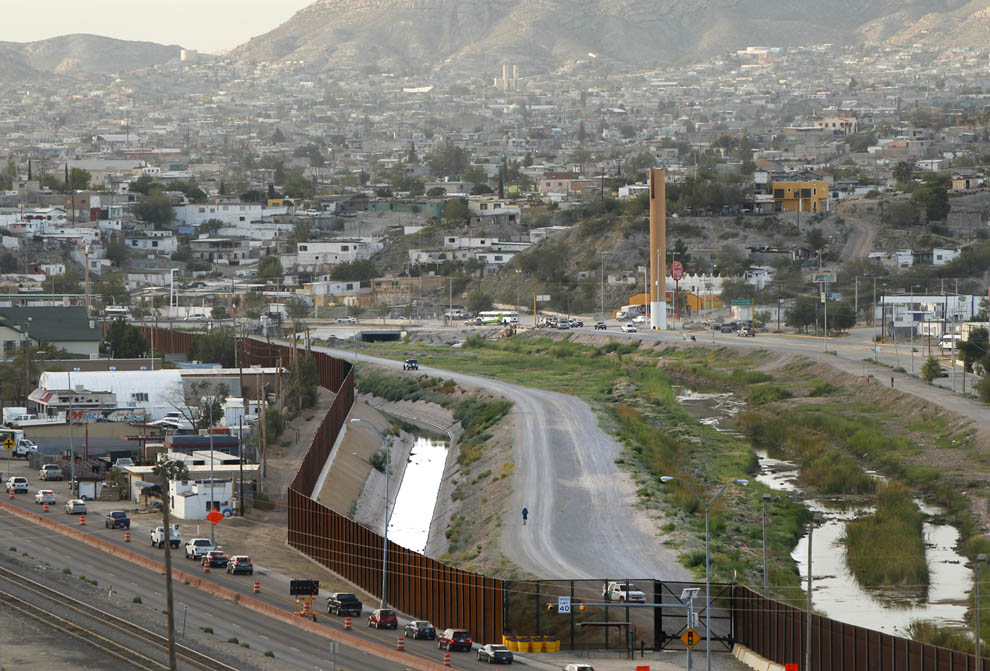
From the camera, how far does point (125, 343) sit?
9331 cm

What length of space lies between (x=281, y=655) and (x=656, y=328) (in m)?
77.9

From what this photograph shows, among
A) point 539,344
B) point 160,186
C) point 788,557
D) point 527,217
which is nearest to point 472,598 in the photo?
point 788,557

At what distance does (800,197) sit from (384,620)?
360 ft

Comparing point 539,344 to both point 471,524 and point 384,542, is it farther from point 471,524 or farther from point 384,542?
point 384,542

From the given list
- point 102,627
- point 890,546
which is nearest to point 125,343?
point 890,546

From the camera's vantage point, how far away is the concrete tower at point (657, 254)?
11025cm

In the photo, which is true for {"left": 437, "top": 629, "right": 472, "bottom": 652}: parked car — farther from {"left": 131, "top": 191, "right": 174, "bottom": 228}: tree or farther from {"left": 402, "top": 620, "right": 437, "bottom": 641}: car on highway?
{"left": 131, "top": 191, "right": 174, "bottom": 228}: tree

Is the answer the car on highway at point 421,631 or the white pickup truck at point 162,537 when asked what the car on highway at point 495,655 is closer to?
the car on highway at point 421,631

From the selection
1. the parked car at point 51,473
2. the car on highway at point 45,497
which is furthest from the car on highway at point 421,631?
the parked car at point 51,473

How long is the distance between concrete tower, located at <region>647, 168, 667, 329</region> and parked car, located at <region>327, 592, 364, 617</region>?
70860mm

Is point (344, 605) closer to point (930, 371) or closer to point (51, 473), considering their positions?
point (51, 473)

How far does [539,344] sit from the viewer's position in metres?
109

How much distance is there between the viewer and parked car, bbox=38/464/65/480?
61.6 metres

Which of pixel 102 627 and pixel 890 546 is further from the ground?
pixel 102 627
